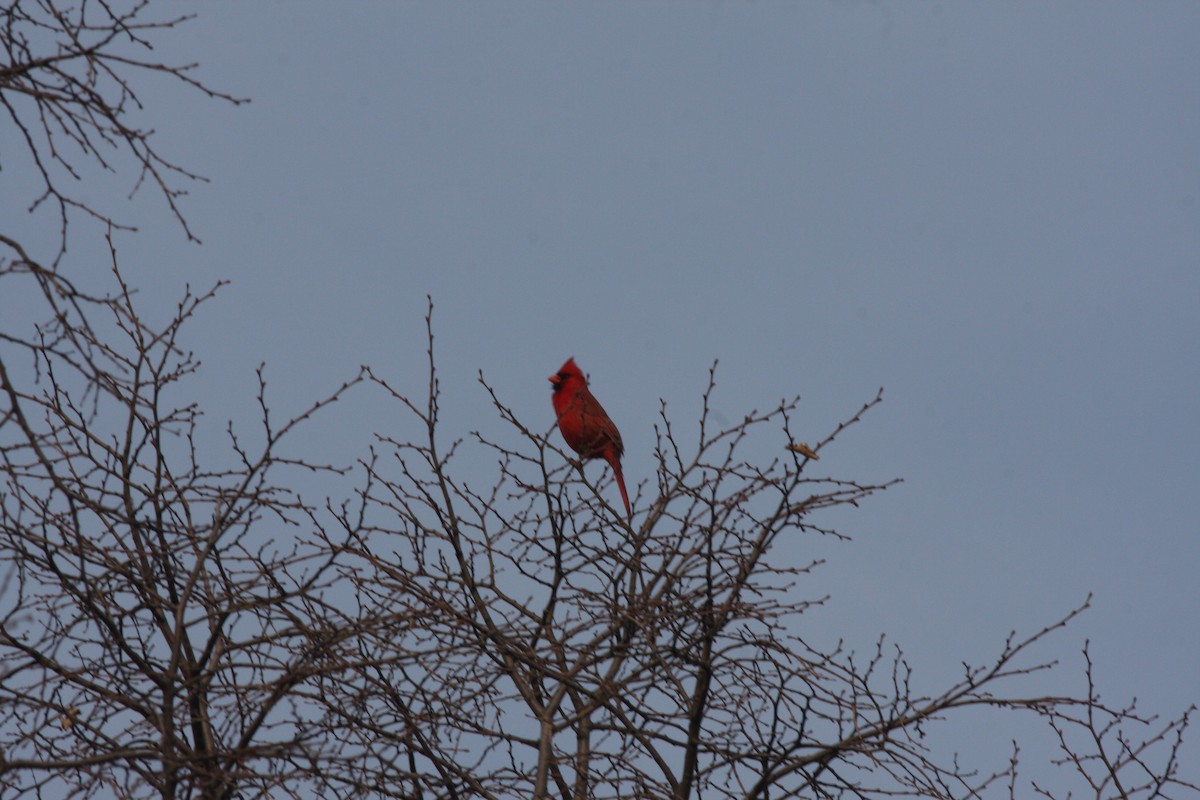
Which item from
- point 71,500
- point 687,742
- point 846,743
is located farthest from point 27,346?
point 846,743

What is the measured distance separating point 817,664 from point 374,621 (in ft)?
5.32

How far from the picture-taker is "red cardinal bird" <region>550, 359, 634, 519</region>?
802 centimetres

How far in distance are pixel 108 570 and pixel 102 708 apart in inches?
16.2

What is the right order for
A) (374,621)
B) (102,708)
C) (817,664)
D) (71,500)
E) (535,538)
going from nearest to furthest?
(71,500) → (374,621) → (102,708) → (817,664) → (535,538)

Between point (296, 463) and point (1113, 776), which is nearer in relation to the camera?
point (296, 463)

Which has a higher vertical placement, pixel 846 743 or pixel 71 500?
pixel 846 743

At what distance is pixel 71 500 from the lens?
294 cm

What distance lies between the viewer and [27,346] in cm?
297

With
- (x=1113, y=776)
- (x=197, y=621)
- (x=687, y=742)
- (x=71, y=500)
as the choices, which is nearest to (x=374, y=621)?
(x=197, y=621)

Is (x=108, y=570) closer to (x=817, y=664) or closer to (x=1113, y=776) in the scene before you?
(x=817, y=664)

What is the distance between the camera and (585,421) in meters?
8.18

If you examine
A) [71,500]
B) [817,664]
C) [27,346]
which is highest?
[817,664]

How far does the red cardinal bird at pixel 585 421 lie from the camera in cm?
802

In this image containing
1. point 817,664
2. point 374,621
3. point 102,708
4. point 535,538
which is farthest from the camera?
point 535,538
